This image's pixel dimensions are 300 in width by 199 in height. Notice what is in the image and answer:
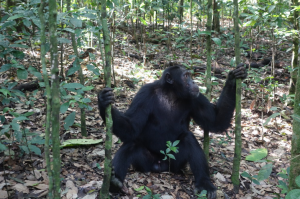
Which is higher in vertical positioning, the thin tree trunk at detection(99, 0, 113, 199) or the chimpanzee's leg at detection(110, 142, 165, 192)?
the thin tree trunk at detection(99, 0, 113, 199)

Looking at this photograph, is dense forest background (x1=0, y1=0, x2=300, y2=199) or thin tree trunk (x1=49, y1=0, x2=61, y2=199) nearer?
thin tree trunk (x1=49, y1=0, x2=61, y2=199)

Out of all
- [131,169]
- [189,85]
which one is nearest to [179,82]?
[189,85]

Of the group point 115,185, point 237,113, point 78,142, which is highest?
point 237,113

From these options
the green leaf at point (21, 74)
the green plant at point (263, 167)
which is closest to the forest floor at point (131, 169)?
the green plant at point (263, 167)

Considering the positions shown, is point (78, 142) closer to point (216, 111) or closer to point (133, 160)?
point (133, 160)

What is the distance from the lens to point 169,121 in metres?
5.46

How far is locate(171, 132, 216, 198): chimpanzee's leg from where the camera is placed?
183 inches

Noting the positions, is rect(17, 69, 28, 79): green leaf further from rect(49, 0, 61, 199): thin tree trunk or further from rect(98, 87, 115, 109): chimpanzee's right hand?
rect(49, 0, 61, 199): thin tree trunk

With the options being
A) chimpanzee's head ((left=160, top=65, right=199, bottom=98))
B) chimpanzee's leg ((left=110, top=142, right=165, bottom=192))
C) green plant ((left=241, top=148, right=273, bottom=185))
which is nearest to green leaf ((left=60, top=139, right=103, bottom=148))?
chimpanzee's leg ((left=110, top=142, right=165, bottom=192))

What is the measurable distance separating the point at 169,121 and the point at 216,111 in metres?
0.96

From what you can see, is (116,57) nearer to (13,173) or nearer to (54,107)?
(13,173)

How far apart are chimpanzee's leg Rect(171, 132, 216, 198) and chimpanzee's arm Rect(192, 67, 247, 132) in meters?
0.43

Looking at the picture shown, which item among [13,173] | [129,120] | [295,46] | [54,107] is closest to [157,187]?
[129,120]

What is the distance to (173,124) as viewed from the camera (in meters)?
5.46
